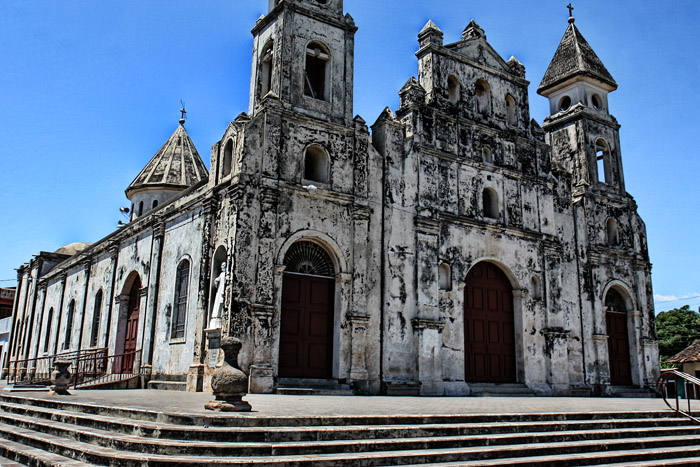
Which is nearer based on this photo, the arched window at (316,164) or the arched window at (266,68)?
the arched window at (316,164)

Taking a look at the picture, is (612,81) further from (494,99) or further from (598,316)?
(598,316)

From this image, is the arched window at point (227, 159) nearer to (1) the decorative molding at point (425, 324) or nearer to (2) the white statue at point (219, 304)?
(2) the white statue at point (219, 304)

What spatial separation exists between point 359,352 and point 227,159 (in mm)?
6867

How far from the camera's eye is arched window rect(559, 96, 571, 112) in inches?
1089

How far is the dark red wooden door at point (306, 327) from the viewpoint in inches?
667

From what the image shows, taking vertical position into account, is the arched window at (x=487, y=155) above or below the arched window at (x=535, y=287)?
above

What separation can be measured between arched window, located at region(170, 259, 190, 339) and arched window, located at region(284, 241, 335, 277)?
3571 mm

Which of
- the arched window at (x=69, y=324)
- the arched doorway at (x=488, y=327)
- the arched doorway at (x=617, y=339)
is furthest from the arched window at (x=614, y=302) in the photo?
the arched window at (x=69, y=324)

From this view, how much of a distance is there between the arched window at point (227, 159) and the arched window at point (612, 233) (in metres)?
16.7

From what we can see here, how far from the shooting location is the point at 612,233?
26.4 meters

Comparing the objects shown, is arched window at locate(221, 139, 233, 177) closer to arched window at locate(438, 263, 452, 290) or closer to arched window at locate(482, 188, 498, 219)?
arched window at locate(438, 263, 452, 290)

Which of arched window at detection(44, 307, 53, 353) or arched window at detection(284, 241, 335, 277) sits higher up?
arched window at detection(284, 241, 335, 277)

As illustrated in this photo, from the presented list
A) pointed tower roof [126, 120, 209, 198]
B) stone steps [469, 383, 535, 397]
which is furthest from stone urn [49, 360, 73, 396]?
pointed tower roof [126, 120, 209, 198]

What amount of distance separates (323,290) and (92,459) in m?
10.9
